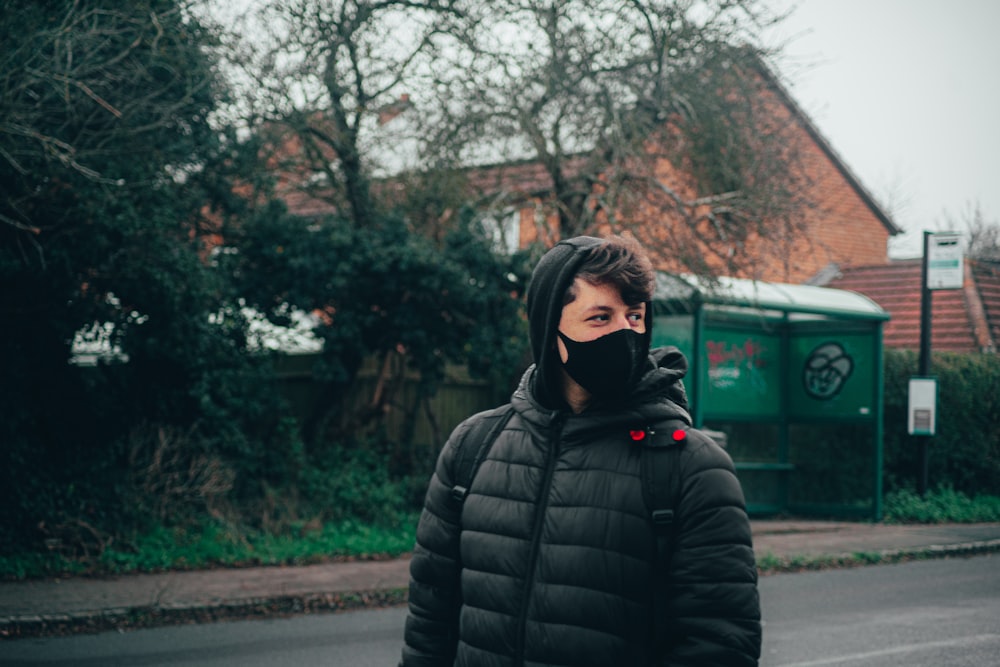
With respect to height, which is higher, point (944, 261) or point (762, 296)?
point (944, 261)

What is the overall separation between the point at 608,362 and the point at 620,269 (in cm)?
21

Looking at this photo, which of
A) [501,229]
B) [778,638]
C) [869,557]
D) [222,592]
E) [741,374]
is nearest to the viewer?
[778,638]

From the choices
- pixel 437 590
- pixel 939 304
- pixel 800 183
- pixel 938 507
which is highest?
pixel 800 183

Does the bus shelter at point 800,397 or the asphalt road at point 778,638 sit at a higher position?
the bus shelter at point 800,397

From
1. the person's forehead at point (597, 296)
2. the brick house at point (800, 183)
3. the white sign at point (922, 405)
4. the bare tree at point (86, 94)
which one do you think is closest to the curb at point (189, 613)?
the bare tree at point (86, 94)

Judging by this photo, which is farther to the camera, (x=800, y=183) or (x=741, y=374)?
(x=741, y=374)

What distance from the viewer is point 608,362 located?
2354 millimetres

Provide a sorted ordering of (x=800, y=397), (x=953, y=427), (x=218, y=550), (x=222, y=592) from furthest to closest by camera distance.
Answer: (x=953, y=427) < (x=800, y=397) < (x=218, y=550) < (x=222, y=592)

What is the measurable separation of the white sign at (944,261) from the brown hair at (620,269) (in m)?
13.9

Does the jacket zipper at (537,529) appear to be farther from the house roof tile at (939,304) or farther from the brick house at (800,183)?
the house roof tile at (939,304)

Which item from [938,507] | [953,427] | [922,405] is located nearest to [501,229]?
[922,405]

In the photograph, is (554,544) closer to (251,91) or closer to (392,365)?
(251,91)

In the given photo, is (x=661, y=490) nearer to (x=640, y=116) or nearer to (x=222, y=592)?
(x=222, y=592)

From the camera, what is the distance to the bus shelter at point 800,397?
14305 mm
